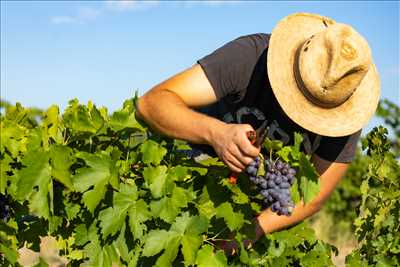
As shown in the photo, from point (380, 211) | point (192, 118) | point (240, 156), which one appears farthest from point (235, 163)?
point (380, 211)

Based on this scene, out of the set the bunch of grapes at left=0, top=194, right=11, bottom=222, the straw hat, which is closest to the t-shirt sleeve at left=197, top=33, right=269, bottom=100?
the straw hat

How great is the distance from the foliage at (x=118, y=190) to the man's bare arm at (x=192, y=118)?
0.11 m

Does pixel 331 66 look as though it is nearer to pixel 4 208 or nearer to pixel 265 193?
pixel 265 193

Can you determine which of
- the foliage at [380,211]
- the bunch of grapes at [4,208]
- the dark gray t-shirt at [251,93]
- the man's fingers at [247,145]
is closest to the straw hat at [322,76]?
the dark gray t-shirt at [251,93]

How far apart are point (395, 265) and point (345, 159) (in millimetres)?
1547

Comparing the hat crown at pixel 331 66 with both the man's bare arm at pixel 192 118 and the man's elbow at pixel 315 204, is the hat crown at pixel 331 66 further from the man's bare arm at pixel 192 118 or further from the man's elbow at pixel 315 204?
the man's elbow at pixel 315 204

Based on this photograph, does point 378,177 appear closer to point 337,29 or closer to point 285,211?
point 337,29

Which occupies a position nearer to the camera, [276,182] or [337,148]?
[276,182]

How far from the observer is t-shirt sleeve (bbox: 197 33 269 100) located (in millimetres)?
3395

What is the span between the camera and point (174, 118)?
3.16 m

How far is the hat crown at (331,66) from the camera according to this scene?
3.41 meters

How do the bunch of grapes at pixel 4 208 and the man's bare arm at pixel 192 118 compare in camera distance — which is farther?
the bunch of grapes at pixel 4 208

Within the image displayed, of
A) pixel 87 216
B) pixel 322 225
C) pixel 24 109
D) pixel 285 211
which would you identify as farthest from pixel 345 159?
pixel 322 225

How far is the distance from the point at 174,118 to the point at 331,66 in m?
0.81
